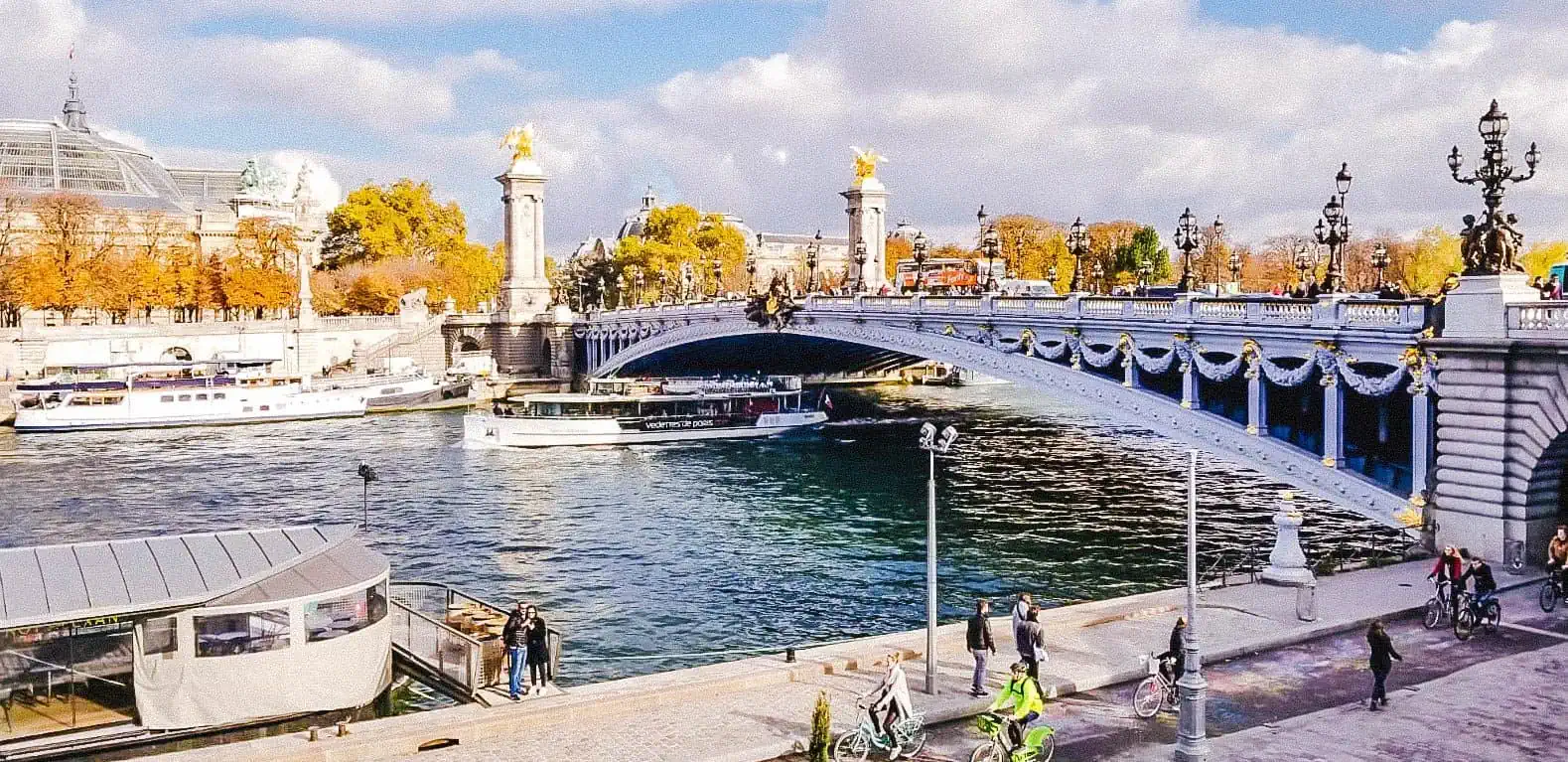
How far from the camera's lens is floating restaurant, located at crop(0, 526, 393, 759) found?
1864cm

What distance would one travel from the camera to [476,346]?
101 meters

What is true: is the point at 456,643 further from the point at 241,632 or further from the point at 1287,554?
the point at 1287,554

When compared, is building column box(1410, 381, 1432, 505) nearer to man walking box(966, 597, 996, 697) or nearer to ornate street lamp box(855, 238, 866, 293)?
man walking box(966, 597, 996, 697)

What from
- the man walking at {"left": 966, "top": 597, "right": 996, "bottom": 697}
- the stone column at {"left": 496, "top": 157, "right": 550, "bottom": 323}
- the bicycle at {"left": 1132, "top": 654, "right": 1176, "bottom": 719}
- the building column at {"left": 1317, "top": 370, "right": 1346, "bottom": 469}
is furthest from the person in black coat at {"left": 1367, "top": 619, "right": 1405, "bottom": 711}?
the stone column at {"left": 496, "top": 157, "right": 550, "bottom": 323}

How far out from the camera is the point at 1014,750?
50.0 feet

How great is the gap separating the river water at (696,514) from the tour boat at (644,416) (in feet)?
5.13

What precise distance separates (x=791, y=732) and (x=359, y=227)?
4140 inches

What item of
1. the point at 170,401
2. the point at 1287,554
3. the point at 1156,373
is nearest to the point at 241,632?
the point at 1287,554

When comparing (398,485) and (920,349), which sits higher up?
(920,349)

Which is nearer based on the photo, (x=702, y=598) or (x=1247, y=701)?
(x=1247, y=701)

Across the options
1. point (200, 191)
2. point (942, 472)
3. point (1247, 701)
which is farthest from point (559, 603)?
point (200, 191)

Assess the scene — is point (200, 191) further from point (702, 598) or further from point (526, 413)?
point (702, 598)

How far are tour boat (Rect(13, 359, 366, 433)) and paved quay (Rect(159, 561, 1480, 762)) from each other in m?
57.9

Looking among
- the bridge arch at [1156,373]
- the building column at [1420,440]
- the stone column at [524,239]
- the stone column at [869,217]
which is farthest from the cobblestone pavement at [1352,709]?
the stone column at [524,239]
